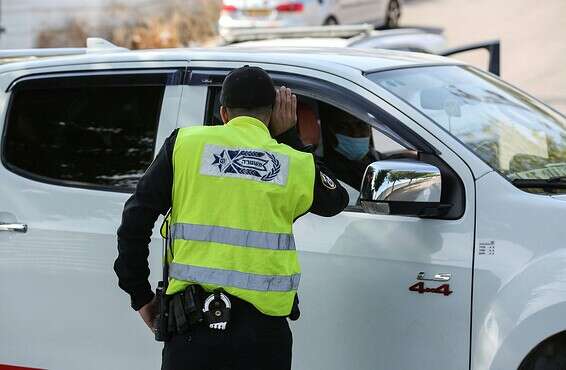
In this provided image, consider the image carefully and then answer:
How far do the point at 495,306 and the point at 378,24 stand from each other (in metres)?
18.4

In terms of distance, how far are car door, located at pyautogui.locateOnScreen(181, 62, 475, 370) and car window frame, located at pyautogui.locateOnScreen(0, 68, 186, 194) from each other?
2.23 ft

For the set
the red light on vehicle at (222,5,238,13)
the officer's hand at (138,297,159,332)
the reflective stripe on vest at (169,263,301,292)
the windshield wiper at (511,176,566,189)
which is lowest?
the officer's hand at (138,297,159,332)

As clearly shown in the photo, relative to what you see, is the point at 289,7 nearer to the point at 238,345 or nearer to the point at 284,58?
the point at 284,58

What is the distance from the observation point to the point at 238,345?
11.5 feet

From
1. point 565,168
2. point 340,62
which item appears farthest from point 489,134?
point 340,62

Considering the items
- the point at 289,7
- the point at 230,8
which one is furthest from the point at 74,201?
the point at 230,8

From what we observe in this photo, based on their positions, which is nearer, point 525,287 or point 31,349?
point 525,287

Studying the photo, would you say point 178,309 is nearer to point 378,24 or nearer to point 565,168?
point 565,168

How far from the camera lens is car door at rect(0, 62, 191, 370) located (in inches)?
178

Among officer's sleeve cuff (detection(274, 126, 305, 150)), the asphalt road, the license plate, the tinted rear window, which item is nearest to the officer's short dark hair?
officer's sleeve cuff (detection(274, 126, 305, 150))

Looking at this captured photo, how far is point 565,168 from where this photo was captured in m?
4.40

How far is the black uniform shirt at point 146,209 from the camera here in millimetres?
3582

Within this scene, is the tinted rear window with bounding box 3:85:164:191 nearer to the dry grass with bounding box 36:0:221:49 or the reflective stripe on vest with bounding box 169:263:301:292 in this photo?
the reflective stripe on vest with bounding box 169:263:301:292

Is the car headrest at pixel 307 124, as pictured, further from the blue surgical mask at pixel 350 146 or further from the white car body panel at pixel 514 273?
the white car body panel at pixel 514 273
